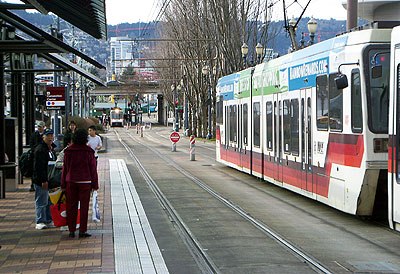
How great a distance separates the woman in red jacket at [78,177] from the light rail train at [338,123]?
15.0 feet

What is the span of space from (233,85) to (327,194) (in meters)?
10.9

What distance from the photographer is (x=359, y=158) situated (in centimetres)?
1185

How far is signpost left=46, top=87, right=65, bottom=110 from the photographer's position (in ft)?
74.8

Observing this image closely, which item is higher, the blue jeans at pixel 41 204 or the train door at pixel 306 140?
the train door at pixel 306 140

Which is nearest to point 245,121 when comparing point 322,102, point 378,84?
point 322,102

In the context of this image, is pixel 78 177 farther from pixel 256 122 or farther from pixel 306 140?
pixel 256 122

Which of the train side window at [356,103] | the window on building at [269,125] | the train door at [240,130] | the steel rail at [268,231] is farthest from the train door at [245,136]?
the train side window at [356,103]

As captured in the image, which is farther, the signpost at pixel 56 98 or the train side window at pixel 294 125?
the signpost at pixel 56 98

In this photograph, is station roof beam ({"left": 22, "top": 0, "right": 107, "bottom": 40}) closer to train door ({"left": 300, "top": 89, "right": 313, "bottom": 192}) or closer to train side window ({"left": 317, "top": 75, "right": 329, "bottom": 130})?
train side window ({"left": 317, "top": 75, "right": 329, "bottom": 130})

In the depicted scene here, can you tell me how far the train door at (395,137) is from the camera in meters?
10.4

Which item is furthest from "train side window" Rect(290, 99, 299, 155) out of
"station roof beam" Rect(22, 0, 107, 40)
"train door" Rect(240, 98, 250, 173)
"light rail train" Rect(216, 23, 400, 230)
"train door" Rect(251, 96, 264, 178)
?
"train door" Rect(240, 98, 250, 173)

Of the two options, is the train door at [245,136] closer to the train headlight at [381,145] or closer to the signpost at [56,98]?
the signpost at [56,98]

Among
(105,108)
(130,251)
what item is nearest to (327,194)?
(130,251)

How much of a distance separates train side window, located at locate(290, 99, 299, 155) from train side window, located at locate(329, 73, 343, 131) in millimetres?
2475
